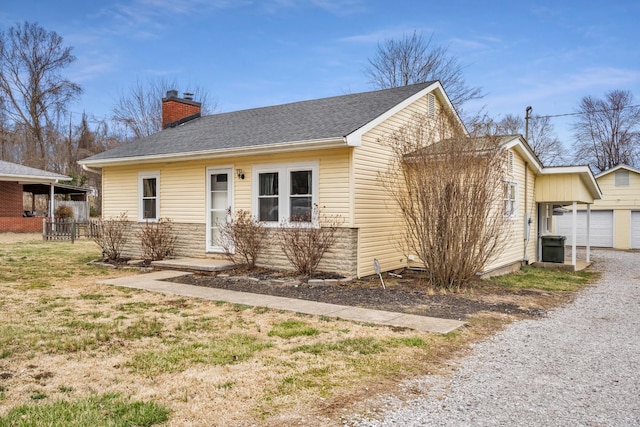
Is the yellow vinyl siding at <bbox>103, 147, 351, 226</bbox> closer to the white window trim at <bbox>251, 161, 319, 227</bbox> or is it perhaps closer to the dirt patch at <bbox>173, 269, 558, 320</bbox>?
the white window trim at <bbox>251, 161, 319, 227</bbox>

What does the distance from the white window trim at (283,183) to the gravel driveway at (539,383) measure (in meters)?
5.06

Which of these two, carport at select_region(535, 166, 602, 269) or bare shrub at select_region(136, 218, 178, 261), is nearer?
bare shrub at select_region(136, 218, 178, 261)

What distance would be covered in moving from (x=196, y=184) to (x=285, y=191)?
9.38 ft

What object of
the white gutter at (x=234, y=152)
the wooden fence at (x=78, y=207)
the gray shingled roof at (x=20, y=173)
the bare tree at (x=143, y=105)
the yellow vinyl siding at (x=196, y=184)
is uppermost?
the bare tree at (x=143, y=105)

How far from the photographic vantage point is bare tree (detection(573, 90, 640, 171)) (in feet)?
105

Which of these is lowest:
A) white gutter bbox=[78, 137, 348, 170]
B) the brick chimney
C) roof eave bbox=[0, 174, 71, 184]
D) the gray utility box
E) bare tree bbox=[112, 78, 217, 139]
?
the gray utility box

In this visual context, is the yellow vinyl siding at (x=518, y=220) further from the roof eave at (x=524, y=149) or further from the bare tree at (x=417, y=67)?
the bare tree at (x=417, y=67)

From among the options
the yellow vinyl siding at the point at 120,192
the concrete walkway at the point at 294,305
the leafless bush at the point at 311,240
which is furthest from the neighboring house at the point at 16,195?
the leafless bush at the point at 311,240

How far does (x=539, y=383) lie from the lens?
3990 millimetres

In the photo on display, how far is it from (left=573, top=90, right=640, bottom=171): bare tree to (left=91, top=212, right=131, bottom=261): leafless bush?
31238 millimetres

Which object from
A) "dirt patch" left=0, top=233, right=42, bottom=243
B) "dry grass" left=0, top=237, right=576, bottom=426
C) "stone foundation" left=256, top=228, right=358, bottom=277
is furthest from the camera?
"dirt patch" left=0, top=233, right=42, bottom=243

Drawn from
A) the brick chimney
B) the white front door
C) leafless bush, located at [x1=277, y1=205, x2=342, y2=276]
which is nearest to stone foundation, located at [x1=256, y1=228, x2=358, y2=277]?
leafless bush, located at [x1=277, y1=205, x2=342, y2=276]

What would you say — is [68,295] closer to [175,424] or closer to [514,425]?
[175,424]

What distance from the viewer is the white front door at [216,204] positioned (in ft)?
37.8
